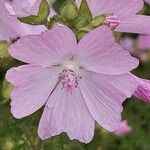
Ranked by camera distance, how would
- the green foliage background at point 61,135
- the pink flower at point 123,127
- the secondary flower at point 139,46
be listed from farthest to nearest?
the secondary flower at point 139,46, the pink flower at point 123,127, the green foliage background at point 61,135

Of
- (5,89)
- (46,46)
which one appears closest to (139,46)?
(5,89)

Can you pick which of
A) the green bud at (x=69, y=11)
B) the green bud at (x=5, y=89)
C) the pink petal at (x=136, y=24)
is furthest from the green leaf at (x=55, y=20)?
the green bud at (x=5, y=89)

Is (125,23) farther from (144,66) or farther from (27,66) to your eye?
(144,66)

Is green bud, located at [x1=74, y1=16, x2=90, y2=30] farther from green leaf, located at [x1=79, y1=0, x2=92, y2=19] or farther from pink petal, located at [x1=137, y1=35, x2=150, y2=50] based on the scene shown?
pink petal, located at [x1=137, y1=35, x2=150, y2=50]

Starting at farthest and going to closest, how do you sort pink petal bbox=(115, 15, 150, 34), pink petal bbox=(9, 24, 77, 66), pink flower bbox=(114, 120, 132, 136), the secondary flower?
the secondary flower → pink flower bbox=(114, 120, 132, 136) → pink petal bbox=(115, 15, 150, 34) → pink petal bbox=(9, 24, 77, 66)

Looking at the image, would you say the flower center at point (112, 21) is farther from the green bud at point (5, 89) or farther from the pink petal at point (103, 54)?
the green bud at point (5, 89)

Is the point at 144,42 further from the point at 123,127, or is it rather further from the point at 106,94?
the point at 106,94

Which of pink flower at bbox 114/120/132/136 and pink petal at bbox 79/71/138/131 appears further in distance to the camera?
pink flower at bbox 114/120/132/136

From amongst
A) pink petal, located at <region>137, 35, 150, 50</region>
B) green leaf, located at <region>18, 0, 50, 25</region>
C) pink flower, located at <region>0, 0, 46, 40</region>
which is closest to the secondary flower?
pink petal, located at <region>137, 35, 150, 50</region>
